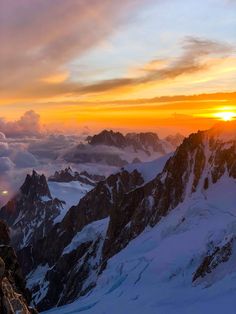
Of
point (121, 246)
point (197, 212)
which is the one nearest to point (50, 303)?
point (121, 246)

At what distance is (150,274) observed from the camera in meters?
77.7

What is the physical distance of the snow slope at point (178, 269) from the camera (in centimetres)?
5341

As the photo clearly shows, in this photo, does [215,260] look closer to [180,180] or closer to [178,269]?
[178,269]

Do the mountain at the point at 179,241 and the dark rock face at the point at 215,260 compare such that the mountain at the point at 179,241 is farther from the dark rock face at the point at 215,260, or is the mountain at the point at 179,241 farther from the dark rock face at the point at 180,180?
the dark rock face at the point at 180,180

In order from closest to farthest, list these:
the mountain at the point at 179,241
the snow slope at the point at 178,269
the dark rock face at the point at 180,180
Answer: the snow slope at the point at 178,269 < the mountain at the point at 179,241 < the dark rock face at the point at 180,180

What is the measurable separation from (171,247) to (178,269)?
12.4m

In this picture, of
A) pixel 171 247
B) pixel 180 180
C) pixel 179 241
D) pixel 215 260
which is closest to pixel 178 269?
pixel 215 260

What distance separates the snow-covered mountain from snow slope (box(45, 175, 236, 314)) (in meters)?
0.18

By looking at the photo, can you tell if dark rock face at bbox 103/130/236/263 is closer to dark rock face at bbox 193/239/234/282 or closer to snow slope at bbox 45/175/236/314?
snow slope at bbox 45/175/236/314

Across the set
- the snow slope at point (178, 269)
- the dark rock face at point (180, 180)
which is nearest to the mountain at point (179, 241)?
the snow slope at point (178, 269)

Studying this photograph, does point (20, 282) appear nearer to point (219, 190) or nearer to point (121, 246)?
point (219, 190)

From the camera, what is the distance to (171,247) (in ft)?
278

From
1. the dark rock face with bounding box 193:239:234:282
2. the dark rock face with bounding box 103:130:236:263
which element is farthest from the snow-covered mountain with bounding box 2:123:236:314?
the dark rock face with bounding box 103:130:236:263

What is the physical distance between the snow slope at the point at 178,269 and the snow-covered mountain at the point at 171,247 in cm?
18
